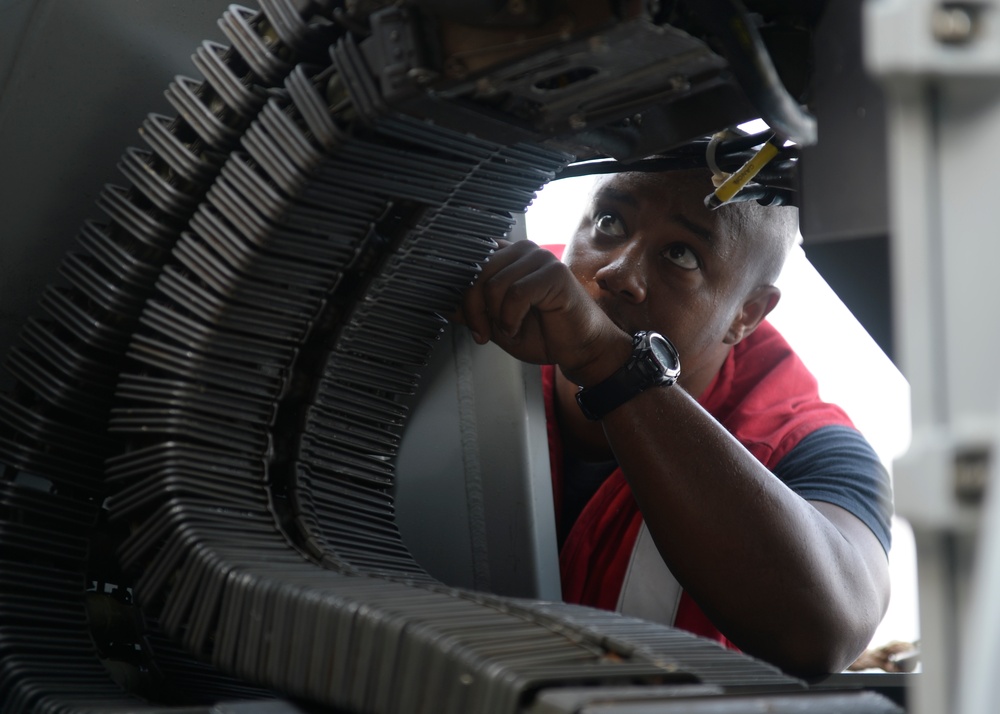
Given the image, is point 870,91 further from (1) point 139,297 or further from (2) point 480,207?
(1) point 139,297

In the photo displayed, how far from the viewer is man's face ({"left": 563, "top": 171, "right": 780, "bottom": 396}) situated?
1.44 metres

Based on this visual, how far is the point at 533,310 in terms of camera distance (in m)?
1.09

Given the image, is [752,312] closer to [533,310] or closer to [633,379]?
[633,379]

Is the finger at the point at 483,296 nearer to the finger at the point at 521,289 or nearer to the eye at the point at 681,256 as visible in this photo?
the finger at the point at 521,289

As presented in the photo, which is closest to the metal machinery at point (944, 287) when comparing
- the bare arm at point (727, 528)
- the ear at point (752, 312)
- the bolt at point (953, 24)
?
the bolt at point (953, 24)

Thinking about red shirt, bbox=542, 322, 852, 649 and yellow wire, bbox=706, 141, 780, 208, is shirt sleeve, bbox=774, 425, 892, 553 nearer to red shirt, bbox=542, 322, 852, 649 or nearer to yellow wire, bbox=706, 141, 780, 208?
red shirt, bbox=542, 322, 852, 649

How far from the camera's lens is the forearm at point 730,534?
47.6 inches

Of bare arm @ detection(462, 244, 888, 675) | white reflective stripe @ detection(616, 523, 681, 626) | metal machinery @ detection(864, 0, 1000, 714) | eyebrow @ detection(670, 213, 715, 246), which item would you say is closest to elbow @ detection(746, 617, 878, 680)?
bare arm @ detection(462, 244, 888, 675)

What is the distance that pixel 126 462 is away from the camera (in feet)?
3.09

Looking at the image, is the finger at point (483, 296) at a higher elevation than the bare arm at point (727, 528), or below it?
higher

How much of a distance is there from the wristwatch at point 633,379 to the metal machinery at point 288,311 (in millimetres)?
80

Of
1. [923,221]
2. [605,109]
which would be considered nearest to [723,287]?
[605,109]

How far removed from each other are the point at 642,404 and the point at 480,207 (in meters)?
0.30

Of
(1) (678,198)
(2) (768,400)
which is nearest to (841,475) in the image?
(2) (768,400)
